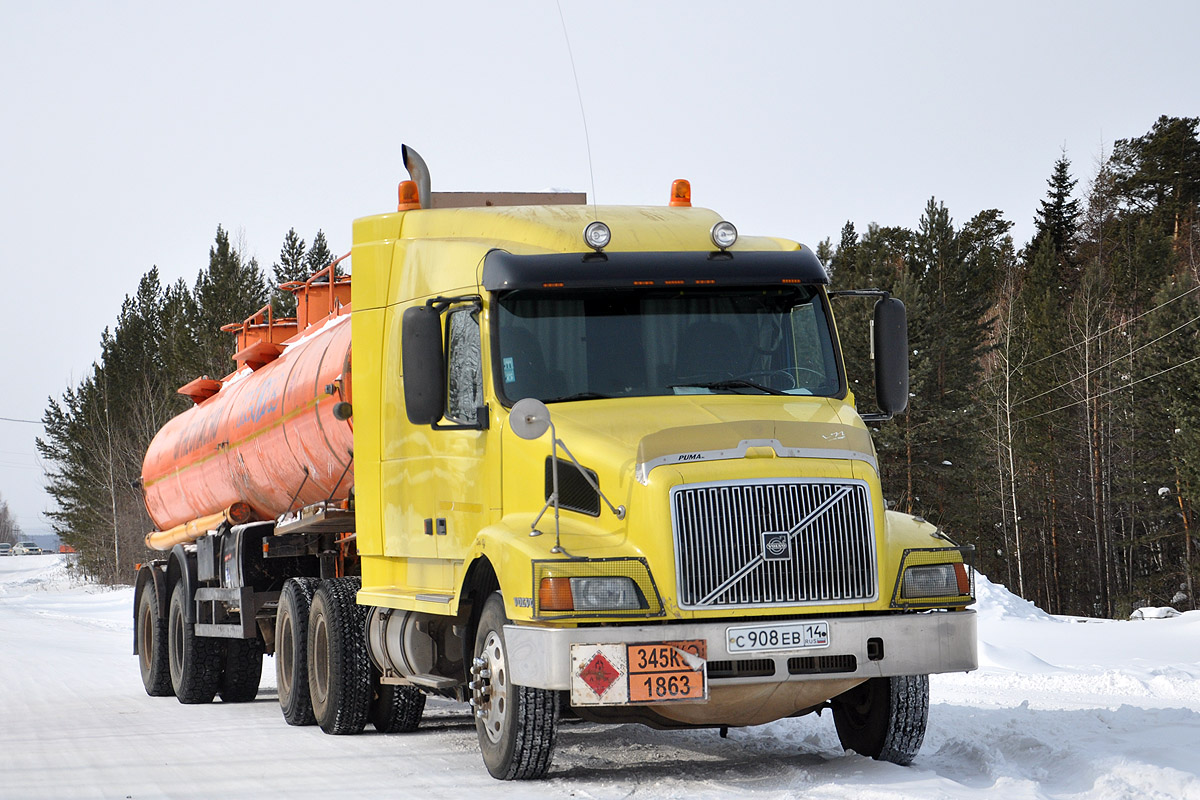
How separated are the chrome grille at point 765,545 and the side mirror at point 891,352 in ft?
4.06

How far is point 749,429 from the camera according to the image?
263 inches

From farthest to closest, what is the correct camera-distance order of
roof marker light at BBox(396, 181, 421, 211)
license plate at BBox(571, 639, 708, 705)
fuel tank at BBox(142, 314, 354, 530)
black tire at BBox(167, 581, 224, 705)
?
black tire at BBox(167, 581, 224, 705) → fuel tank at BBox(142, 314, 354, 530) → roof marker light at BBox(396, 181, 421, 211) → license plate at BBox(571, 639, 708, 705)

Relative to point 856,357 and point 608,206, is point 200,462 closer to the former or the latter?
point 608,206

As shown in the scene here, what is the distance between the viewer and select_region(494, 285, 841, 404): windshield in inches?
283

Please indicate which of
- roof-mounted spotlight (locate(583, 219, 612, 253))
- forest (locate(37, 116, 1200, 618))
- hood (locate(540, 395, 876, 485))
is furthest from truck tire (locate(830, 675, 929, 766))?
forest (locate(37, 116, 1200, 618))

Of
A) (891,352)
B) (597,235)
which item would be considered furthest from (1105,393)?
(597,235)

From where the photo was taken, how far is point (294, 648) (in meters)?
10.3

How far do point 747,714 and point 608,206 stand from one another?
3256mm

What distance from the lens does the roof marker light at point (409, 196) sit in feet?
28.7

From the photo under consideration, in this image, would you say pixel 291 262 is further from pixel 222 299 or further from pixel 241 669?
pixel 241 669

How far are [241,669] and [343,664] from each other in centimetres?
424

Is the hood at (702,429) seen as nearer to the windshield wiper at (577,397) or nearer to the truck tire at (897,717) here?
the windshield wiper at (577,397)

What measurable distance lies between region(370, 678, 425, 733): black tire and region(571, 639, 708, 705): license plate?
3.67 meters

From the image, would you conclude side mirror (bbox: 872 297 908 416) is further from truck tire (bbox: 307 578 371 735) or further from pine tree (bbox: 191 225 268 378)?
pine tree (bbox: 191 225 268 378)
